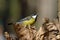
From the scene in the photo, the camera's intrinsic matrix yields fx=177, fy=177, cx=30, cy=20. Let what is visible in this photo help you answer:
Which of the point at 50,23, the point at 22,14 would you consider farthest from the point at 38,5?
the point at 50,23

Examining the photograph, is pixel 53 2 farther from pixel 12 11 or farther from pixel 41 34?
pixel 41 34

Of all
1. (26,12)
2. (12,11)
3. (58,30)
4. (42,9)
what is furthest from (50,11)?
(58,30)

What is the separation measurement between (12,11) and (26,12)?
0.14m

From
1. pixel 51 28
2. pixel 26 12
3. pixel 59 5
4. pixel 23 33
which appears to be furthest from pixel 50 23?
pixel 26 12

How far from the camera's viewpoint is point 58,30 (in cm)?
116

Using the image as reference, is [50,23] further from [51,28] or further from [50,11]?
[50,11]

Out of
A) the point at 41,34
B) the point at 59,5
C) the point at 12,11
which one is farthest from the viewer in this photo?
the point at 12,11

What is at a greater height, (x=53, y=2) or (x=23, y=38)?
(x=53, y=2)

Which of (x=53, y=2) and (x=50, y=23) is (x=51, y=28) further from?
(x=53, y=2)

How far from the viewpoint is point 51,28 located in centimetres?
113

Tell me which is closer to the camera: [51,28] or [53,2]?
[51,28]

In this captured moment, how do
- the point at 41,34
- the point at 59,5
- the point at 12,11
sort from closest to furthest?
the point at 41,34
the point at 59,5
the point at 12,11

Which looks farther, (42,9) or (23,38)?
(42,9)

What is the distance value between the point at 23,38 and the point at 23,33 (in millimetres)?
32
